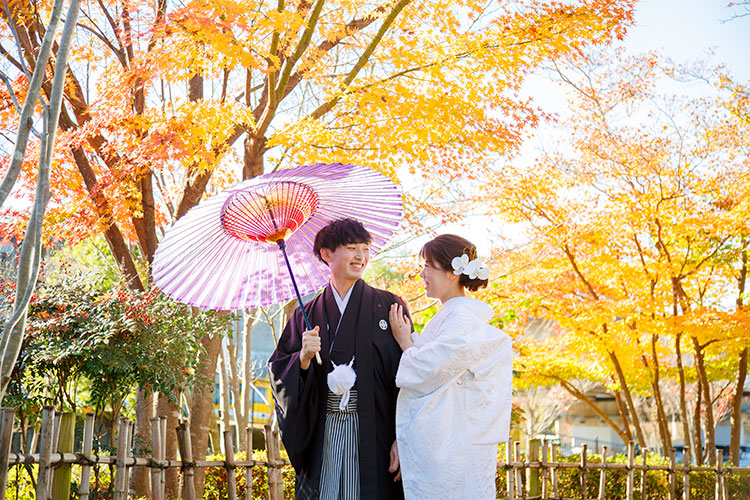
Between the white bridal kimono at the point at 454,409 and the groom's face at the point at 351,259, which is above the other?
the groom's face at the point at 351,259

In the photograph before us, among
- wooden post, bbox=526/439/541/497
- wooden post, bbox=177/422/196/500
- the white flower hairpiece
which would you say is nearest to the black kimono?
the white flower hairpiece

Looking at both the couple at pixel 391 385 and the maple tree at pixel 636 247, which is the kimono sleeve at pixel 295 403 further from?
the maple tree at pixel 636 247

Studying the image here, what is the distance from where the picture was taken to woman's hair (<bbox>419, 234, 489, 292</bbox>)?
2.81 m

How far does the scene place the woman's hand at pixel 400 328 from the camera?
291cm

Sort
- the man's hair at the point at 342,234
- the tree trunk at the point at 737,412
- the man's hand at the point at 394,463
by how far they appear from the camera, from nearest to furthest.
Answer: the man's hand at the point at 394,463, the man's hair at the point at 342,234, the tree trunk at the point at 737,412

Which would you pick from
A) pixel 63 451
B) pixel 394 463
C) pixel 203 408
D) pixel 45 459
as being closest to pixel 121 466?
pixel 63 451

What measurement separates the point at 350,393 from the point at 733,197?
7226 millimetres

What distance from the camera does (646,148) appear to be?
890 cm

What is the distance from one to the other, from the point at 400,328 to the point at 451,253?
378 mm

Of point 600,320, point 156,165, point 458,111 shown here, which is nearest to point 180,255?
point 156,165

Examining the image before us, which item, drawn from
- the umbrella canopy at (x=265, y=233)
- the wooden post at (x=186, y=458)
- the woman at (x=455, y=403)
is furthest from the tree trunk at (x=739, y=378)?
the woman at (x=455, y=403)

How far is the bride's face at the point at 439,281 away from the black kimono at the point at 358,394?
259 millimetres

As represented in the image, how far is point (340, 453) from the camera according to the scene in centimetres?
288

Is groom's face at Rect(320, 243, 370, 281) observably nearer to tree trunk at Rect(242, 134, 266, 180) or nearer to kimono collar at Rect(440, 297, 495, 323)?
kimono collar at Rect(440, 297, 495, 323)
